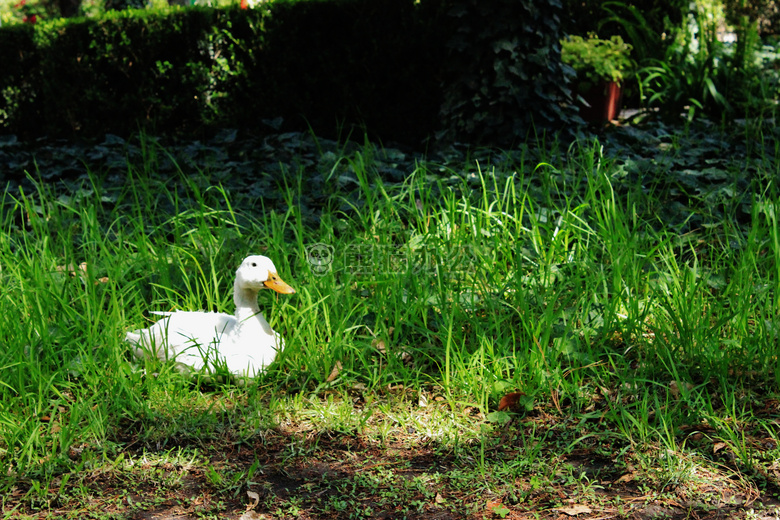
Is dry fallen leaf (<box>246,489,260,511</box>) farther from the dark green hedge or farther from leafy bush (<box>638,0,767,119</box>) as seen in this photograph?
leafy bush (<box>638,0,767,119</box>)

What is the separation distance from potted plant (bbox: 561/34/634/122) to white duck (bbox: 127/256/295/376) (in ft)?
13.4

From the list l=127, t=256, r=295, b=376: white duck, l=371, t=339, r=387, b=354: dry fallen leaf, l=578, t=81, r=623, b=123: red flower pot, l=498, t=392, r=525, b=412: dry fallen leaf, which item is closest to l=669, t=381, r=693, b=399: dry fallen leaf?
l=498, t=392, r=525, b=412: dry fallen leaf

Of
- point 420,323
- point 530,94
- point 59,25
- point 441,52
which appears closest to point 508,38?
point 530,94

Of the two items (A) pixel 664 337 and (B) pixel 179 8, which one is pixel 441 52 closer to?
(B) pixel 179 8

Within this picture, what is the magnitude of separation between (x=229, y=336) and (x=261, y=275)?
0.26m

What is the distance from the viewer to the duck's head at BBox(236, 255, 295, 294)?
267 cm

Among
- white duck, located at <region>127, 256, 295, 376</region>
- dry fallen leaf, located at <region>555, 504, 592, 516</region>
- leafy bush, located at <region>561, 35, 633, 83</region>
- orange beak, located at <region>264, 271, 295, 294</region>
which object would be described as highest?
leafy bush, located at <region>561, 35, 633, 83</region>

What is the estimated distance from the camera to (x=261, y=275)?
2664 millimetres

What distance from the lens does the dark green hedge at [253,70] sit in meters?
5.66

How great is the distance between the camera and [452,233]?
3229mm

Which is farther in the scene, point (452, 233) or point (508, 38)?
point (508, 38)

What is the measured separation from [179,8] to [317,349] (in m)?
4.55

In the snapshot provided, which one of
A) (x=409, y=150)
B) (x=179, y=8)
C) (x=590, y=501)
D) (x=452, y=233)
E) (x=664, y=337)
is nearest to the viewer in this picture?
(x=590, y=501)

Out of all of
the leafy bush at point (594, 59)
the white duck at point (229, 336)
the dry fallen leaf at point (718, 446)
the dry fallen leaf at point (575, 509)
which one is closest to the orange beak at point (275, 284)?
the white duck at point (229, 336)
